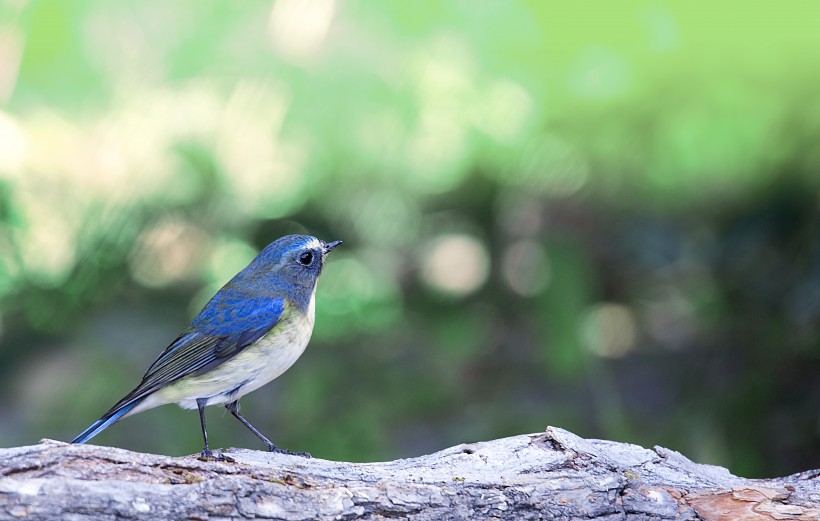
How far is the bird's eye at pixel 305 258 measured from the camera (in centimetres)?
290

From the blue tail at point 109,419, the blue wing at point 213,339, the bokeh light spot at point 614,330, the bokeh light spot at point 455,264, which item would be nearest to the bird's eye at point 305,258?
the blue wing at point 213,339

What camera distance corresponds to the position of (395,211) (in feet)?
12.2

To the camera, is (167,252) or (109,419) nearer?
(109,419)

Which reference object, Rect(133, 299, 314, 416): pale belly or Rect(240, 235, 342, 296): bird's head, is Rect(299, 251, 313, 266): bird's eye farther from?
Rect(133, 299, 314, 416): pale belly

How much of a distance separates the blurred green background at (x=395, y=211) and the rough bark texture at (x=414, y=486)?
1083mm

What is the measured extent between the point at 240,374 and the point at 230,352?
69mm

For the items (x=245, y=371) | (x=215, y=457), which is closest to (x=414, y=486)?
(x=215, y=457)

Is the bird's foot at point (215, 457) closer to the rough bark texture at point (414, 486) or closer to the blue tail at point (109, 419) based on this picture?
the rough bark texture at point (414, 486)

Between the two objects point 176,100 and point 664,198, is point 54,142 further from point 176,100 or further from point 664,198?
point 664,198

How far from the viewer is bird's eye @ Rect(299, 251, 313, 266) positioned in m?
2.90

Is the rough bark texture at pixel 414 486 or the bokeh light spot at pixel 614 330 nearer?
the rough bark texture at pixel 414 486

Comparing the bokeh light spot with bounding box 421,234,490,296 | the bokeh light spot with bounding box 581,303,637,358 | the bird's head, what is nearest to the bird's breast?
the bird's head

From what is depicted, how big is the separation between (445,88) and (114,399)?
172 cm

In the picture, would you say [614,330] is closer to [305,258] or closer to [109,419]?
[305,258]
